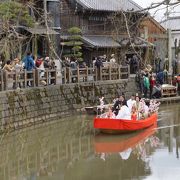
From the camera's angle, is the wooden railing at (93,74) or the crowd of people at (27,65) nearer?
the crowd of people at (27,65)

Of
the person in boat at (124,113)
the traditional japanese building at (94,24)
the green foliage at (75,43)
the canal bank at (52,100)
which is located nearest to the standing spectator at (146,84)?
the canal bank at (52,100)

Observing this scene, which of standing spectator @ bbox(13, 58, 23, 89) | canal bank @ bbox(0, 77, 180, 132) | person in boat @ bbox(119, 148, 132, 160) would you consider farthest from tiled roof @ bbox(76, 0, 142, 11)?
person in boat @ bbox(119, 148, 132, 160)

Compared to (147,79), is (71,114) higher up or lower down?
lower down

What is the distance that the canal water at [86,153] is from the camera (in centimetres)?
1282

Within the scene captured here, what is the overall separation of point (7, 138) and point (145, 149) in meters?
5.15

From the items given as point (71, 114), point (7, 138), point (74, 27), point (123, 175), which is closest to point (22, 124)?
point (7, 138)

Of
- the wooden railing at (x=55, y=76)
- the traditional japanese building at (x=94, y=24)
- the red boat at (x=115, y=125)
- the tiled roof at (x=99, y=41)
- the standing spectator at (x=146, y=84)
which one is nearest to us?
the red boat at (x=115, y=125)

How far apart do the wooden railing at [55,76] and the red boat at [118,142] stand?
14.5ft

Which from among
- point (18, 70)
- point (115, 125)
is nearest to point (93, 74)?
point (18, 70)

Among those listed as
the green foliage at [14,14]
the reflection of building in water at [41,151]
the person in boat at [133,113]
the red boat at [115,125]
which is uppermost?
the green foliage at [14,14]

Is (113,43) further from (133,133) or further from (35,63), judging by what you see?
(133,133)

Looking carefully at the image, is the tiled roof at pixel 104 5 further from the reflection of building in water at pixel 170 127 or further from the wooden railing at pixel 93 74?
the reflection of building in water at pixel 170 127

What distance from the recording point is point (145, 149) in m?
15.6

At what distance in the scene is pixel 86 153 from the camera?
15508 millimetres
